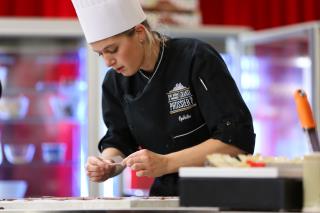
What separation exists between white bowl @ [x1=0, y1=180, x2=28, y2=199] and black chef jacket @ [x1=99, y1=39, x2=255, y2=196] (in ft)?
7.35

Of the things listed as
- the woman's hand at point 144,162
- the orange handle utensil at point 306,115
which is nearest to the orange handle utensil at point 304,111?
the orange handle utensil at point 306,115

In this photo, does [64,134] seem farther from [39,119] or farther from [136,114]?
[136,114]

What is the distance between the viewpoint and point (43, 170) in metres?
4.56

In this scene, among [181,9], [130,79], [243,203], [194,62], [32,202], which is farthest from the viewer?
[181,9]

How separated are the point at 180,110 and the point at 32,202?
726 millimetres

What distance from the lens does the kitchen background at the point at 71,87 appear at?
432 centimetres

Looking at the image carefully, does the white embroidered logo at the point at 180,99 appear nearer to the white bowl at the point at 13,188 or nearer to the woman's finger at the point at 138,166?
the woman's finger at the point at 138,166

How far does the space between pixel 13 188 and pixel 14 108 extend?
1.59ft

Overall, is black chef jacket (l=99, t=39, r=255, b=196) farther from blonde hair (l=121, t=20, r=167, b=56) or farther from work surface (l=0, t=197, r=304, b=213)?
work surface (l=0, t=197, r=304, b=213)

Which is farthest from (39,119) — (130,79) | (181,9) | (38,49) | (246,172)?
(246,172)

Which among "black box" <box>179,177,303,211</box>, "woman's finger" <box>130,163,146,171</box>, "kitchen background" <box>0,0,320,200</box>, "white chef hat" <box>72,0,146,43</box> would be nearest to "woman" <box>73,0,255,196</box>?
"white chef hat" <box>72,0,146,43</box>

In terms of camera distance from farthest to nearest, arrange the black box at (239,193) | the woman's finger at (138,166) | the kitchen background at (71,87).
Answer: the kitchen background at (71,87)
the woman's finger at (138,166)
the black box at (239,193)

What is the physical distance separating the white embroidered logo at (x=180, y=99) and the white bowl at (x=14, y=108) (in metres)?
2.56

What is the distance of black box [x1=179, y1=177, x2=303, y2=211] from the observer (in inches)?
47.7
